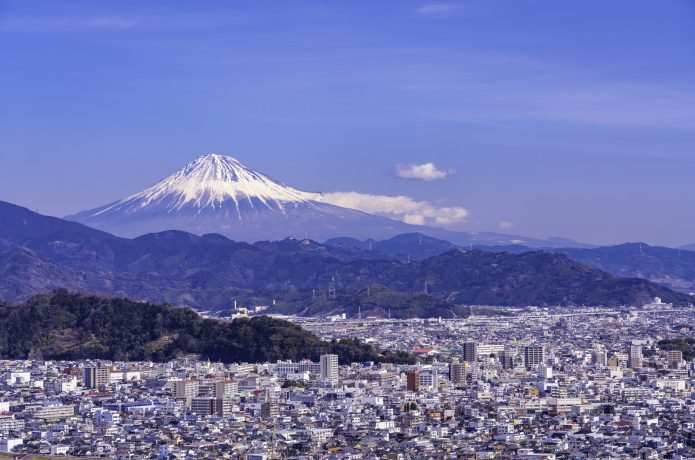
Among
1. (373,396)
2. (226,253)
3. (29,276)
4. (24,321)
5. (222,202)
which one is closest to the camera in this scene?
(373,396)

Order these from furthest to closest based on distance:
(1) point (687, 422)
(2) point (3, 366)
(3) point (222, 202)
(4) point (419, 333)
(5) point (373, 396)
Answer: (3) point (222, 202) < (4) point (419, 333) < (2) point (3, 366) < (5) point (373, 396) < (1) point (687, 422)

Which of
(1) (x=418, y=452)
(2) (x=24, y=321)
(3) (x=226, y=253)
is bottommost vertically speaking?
(1) (x=418, y=452)

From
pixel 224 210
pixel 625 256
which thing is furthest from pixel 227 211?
pixel 625 256

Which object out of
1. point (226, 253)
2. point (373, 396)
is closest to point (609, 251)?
point (226, 253)

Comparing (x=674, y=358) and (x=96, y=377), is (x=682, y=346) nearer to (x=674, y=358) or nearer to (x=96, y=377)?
(x=674, y=358)

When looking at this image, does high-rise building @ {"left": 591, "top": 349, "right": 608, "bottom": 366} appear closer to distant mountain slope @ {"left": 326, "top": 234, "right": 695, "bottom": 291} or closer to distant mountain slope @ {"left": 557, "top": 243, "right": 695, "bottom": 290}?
distant mountain slope @ {"left": 326, "top": 234, "right": 695, "bottom": 291}

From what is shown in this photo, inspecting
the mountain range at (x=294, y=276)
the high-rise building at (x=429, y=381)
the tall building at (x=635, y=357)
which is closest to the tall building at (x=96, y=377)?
the high-rise building at (x=429, y=381)

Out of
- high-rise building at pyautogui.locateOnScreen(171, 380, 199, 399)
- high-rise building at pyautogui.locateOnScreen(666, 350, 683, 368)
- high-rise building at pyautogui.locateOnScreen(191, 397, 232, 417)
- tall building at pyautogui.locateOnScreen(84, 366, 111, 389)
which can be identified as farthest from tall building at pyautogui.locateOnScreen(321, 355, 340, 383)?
high-rise building at pyautogui.locateOnScreen(666, 350, 683, 368)

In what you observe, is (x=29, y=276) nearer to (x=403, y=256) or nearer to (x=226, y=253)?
(x=226, y=253)
